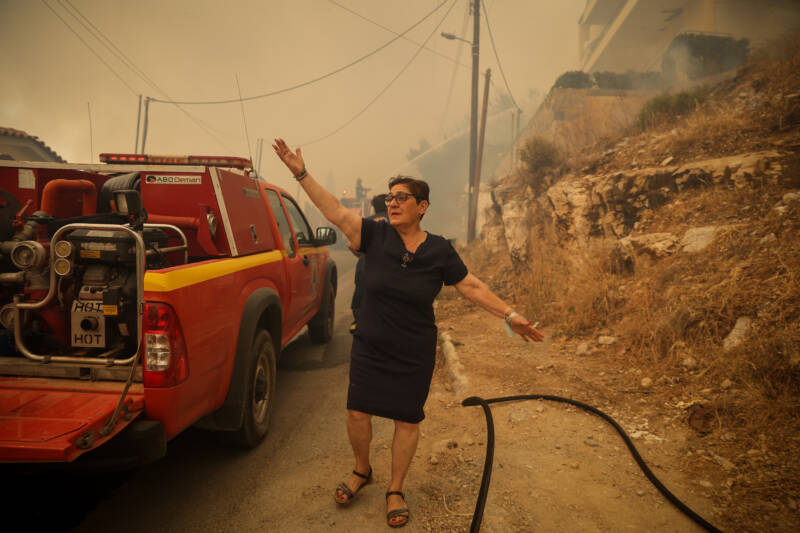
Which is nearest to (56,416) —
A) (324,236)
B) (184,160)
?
(184,160)

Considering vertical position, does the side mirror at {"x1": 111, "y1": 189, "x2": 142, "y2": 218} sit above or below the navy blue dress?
above

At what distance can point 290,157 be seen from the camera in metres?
2.42

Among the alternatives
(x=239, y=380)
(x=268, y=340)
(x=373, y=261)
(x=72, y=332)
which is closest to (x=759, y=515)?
(x=373, y=261)

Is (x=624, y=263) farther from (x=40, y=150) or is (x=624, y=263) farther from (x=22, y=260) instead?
(x=40, y=150)

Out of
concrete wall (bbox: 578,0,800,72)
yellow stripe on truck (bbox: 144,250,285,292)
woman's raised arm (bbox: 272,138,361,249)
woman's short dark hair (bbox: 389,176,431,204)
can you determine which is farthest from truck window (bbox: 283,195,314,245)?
concrete wall (bbox: 578,0,800,72)

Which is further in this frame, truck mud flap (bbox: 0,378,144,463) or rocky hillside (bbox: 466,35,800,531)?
rocky hillside (bbox: 466,35,800,531)

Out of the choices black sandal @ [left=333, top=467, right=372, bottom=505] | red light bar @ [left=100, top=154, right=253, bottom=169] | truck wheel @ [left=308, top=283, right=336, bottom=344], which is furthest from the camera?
truck wheel @ [left=308, top=283, right=336, bottom=344]

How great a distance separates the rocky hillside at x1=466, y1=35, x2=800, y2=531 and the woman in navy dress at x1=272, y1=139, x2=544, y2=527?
179 cm

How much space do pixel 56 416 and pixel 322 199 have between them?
63.4 inches

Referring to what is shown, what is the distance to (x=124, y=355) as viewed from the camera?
2666mm

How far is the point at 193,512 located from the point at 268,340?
128 centimetres

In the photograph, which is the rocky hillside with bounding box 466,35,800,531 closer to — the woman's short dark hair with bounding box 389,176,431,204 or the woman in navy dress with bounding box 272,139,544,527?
the woman in navy dress with bounding box 272,139,544,527

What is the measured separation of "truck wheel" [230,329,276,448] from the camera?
10.0 ft

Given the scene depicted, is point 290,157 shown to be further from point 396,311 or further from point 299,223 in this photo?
point 299,223
